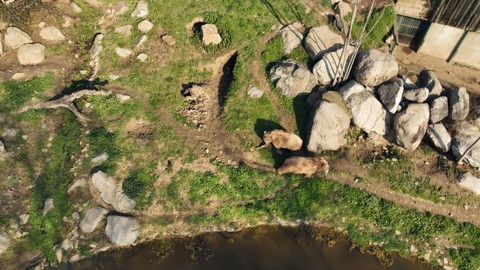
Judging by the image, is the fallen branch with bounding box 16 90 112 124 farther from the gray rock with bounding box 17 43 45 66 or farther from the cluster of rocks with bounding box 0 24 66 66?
the cluster of rocks with bounding box 0 24 66 66

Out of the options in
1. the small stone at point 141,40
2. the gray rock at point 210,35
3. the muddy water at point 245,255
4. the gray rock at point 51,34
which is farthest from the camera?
the gray rock at point 51,34

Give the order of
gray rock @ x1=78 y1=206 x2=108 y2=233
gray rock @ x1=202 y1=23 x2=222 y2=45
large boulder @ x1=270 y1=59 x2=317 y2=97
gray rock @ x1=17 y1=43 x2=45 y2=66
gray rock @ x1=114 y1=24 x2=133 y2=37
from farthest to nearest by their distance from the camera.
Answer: gray rock @ x1=114 y1=24 x2=133 y2=37
gray rock @ x1=202 y1=23 x2=222 y2=45
gray rock @ x1=17 y1=43 x2=45 y2=66
large boulder @ x1=270 y1=59 x2=317 y2=97
gray rock @ x1=78 y1=206 x2=108 y2=233

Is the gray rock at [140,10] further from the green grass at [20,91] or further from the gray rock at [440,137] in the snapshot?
the gray rock at [440,137]

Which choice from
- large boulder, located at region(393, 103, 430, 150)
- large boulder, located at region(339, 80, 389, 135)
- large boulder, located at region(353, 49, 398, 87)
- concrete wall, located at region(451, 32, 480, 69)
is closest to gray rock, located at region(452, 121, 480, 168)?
large boulder, located at region(393, 103, 430, 150)

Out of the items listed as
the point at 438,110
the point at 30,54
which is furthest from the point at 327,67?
Answer: the point at 30,54

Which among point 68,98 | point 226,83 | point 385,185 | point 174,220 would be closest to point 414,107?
point 385,185

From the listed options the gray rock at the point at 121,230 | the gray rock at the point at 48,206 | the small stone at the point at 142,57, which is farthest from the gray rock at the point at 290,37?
the gray rock at the point at 48,206
